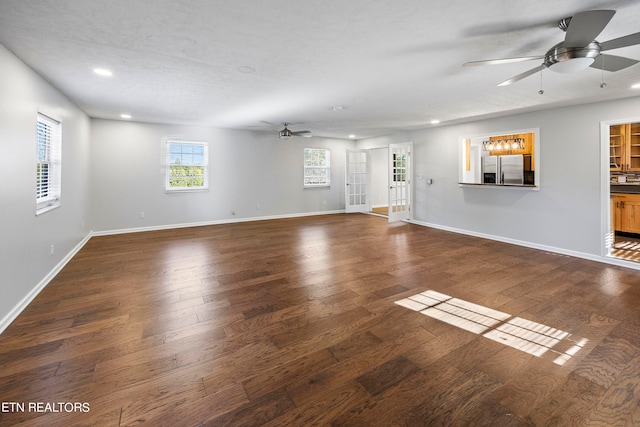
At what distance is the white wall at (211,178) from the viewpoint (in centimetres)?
627

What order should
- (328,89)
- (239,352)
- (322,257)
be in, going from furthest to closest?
(322,257) → (328,89) → (239,352)

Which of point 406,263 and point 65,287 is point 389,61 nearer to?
point 406,263

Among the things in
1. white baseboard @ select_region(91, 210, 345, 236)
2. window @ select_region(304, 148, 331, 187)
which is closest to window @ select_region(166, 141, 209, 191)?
white baseboard @ select_region(91, 210, 345, 236)

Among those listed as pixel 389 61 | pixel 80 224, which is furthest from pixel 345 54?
pixel 80 224

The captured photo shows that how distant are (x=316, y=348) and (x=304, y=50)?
2.60 meters

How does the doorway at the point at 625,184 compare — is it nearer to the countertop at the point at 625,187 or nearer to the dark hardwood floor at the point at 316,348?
the countertop at the point at 625,187

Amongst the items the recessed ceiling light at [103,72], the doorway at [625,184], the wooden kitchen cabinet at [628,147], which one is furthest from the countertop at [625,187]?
the recessed ceiling light at [103,72]

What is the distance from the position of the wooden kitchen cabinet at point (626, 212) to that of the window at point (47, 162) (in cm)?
916

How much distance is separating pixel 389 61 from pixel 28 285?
4341 mm

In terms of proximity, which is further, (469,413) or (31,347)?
(31,347)

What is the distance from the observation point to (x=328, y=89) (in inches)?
156

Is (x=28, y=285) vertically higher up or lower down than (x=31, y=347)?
higher up

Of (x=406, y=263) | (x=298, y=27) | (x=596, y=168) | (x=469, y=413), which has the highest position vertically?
(x=298, y=27)

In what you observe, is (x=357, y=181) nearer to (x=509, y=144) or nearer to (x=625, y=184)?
(x=509, y=144)
